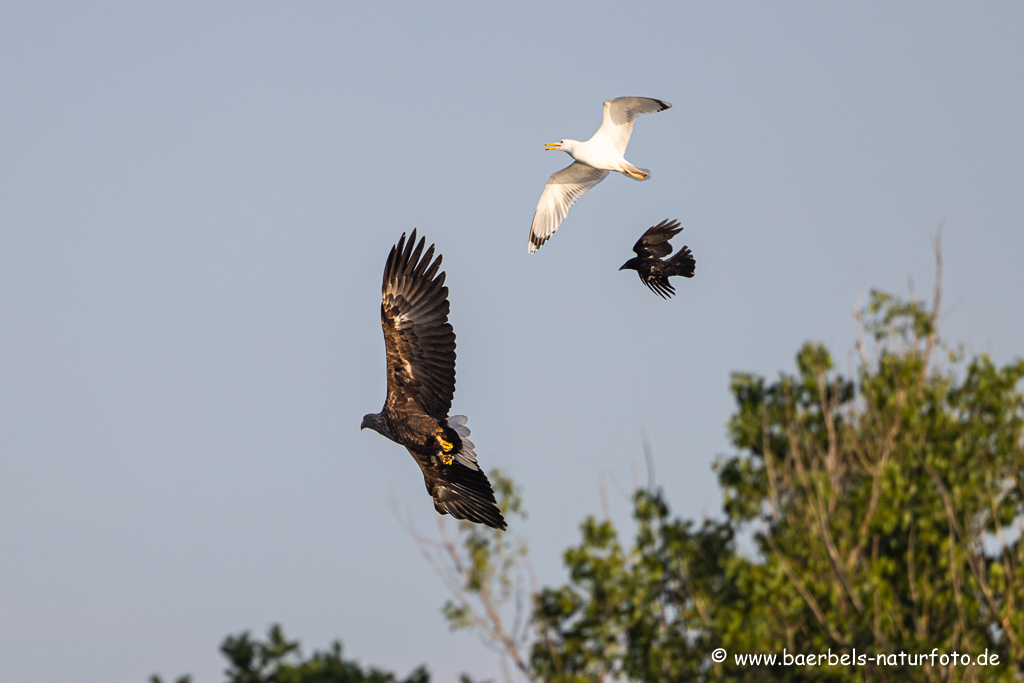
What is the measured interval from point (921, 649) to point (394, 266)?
50.6 ft

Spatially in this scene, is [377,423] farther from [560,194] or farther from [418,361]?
[560,194]

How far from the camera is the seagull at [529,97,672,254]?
14.9 meters

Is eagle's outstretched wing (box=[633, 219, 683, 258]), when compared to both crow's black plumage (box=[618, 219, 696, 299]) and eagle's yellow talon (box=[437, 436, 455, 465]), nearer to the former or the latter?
crow's black plumage (box=[618, 219, 696, 299])

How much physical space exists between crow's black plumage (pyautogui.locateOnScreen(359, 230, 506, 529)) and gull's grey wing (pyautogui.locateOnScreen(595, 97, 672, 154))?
3.31 meters

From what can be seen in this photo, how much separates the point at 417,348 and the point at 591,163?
12.2 ft

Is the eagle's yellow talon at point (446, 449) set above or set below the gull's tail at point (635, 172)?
below

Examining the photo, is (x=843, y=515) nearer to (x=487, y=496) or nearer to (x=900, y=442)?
(x=900, y=442)

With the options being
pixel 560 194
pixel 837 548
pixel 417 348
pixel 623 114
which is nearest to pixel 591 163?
pixel 623 114

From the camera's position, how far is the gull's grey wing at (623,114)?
14.8 metres

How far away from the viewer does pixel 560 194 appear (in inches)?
652

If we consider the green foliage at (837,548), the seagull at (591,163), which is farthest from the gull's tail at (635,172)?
the green foliage at (837,548)

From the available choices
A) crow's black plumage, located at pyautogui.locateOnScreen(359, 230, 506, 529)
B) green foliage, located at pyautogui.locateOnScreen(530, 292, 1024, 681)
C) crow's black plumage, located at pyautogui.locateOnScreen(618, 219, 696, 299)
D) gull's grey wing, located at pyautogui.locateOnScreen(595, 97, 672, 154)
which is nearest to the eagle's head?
crow's black plumage, located at pyautogui.locateOnScreen(359, 230, 506, 529)

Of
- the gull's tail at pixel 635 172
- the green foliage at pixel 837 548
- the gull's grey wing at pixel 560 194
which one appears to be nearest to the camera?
the gull's tail at pixel 635 172

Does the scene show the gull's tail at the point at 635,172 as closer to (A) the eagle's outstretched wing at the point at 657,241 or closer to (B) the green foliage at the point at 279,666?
(A) the eagle's outstretched wing at the point at 657,241
